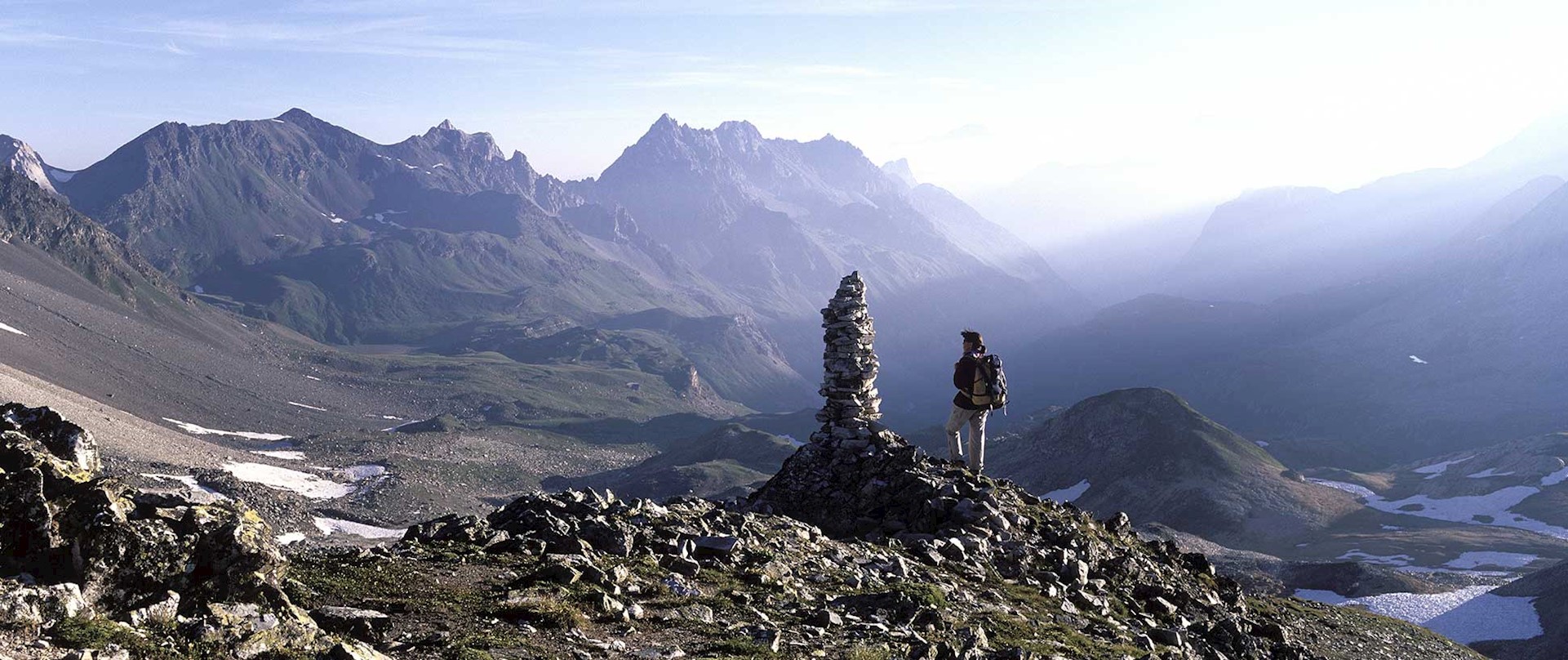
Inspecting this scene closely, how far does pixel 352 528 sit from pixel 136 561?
153907 millimetres

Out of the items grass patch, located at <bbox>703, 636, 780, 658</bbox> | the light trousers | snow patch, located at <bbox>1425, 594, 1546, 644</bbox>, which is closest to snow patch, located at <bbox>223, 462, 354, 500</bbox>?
the light trousers

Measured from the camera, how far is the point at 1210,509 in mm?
136125

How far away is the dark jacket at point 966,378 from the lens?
113 feet

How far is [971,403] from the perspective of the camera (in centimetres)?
3519

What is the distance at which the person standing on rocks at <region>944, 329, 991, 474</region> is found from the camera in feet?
113

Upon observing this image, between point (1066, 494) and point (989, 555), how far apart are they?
135 metres

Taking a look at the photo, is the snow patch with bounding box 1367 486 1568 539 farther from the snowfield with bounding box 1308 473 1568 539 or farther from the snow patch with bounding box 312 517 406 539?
the snow patch with bounding box 312 517 406 539

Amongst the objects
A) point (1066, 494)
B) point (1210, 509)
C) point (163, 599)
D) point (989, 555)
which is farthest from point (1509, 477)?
point (163, 599)

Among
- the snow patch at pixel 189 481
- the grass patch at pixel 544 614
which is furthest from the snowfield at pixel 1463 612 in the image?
the snow patch at pixel 189 481

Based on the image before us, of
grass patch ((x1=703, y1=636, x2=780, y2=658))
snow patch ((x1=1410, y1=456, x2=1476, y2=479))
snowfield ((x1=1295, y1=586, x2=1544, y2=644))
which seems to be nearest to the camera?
grass patch ((x1=703, y1=636, x2=780, y2=658))

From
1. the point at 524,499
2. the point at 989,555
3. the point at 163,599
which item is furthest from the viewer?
the point at 989,555

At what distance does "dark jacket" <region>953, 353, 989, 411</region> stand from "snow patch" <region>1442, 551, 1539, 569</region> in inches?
3822

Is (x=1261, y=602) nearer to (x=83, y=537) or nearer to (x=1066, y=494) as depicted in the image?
(x=83, y=537)

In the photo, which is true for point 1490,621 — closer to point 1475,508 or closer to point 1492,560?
point 1492,560
